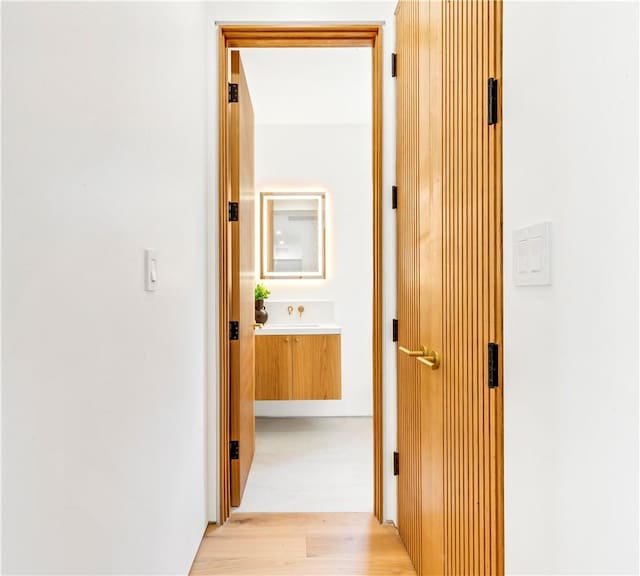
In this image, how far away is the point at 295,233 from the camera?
4.14m

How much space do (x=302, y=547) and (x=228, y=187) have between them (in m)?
1.60

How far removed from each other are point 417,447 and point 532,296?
104cm

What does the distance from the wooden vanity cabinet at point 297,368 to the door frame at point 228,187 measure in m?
1.32

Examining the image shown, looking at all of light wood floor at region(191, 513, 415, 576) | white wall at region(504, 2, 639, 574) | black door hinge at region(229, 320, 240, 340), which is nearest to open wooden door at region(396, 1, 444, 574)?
light wood floor at region(191, 513, 415, 576)

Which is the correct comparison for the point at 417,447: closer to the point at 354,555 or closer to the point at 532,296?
the point at 354,555

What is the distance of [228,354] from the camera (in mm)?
2303

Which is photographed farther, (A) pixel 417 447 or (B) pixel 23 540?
(A) pixel 417 447

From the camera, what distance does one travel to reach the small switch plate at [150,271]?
51.8 inches

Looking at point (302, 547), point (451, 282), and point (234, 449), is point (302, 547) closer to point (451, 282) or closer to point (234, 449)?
point (234, 449)

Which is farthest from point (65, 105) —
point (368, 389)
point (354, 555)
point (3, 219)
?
point (368, 389)

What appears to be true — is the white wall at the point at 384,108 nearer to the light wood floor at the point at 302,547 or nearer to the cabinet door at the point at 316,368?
the light wood floor at the point at 302,547

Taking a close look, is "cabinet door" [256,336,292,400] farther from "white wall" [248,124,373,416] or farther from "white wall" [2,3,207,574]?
"white wall" [2,3,207,574]

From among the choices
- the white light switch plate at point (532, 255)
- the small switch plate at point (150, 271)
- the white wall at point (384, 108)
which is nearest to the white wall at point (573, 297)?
the white light switch plate at point (532, 255)

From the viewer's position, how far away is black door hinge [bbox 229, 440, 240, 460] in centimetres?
236
